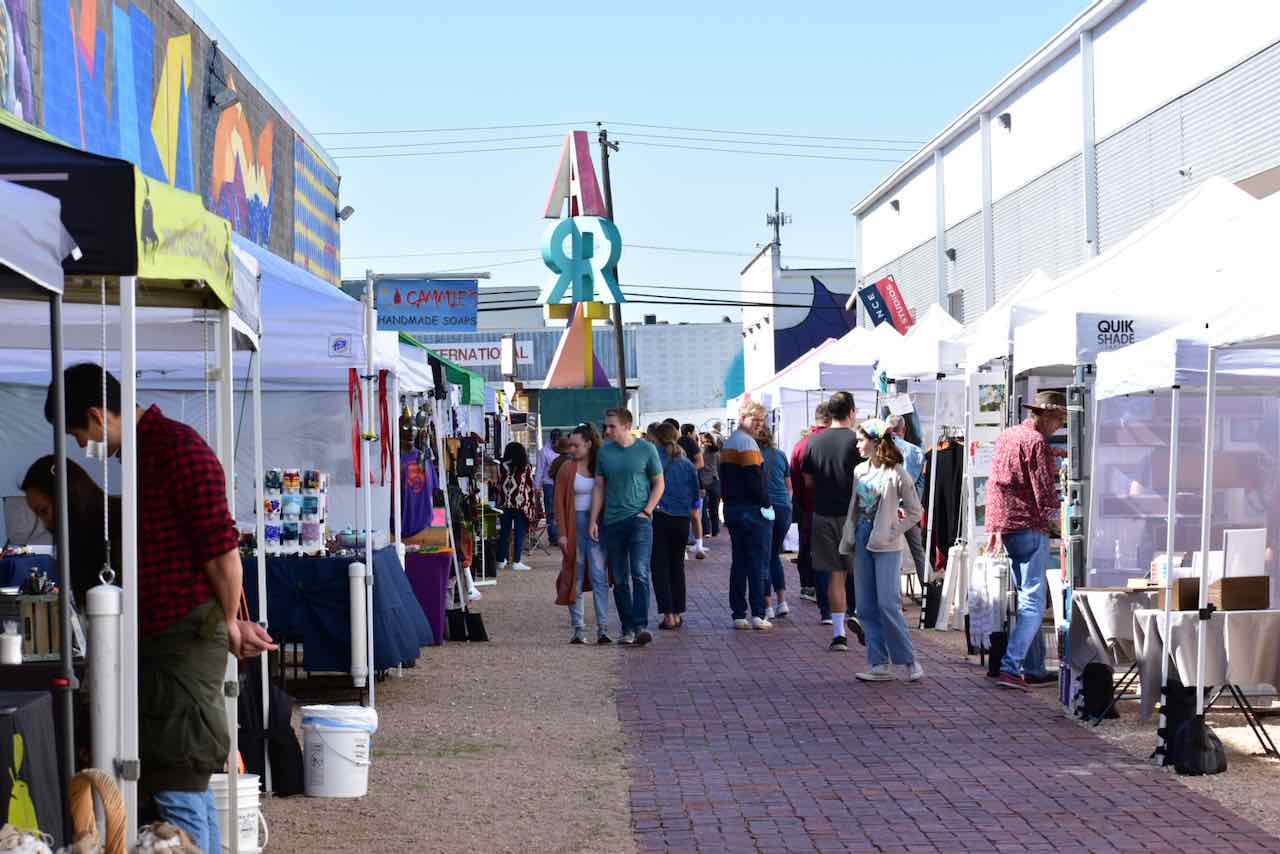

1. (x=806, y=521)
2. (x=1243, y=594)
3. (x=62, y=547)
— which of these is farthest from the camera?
(x=806, y=521)

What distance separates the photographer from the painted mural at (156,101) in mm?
12414

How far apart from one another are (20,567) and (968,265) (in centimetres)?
2496

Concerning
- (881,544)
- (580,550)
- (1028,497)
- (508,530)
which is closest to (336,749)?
(881,544)

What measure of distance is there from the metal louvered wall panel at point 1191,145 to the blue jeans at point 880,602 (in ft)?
29.3

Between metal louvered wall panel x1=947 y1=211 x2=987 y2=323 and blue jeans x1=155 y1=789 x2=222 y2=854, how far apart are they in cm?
2698

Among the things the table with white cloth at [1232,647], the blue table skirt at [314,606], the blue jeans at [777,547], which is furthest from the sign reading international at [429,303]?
the table with white cloth at [1232,647]

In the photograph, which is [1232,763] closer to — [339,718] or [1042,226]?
[339,718]

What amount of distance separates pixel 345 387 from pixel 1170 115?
11363mm

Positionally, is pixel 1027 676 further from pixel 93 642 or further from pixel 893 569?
pixel 93 642

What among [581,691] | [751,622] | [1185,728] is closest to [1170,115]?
[751,622]

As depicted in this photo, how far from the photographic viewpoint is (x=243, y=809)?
702 cm

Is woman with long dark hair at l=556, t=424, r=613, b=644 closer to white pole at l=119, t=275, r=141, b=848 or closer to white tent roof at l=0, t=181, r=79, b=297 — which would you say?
white pole at l=119, t=275, r=141, b=848

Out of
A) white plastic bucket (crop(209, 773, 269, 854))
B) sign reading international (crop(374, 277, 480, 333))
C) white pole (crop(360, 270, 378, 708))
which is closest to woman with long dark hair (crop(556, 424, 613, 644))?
white pole (crop(360, 270, 378, 708))

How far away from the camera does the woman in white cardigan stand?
1204 centimetres
